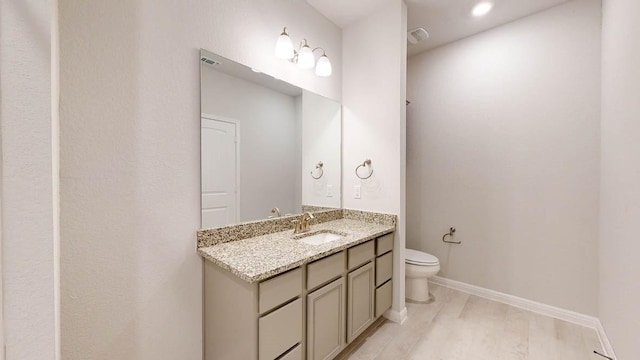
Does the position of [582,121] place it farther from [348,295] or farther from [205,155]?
[205,155]

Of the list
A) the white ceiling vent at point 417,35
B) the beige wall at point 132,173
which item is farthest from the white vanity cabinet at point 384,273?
the white ceiling vent at point 417,35

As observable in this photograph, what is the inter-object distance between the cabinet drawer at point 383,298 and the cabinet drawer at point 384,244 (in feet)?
0.96

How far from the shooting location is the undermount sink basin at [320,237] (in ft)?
6.26

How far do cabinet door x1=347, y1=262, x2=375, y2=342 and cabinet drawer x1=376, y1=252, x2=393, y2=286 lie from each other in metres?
0.07

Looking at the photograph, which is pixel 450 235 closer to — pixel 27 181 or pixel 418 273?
pixel 418 273

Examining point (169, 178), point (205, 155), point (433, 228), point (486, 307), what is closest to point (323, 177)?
point (205, 155)

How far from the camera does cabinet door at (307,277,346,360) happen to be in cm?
142

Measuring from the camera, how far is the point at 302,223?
1961 mm

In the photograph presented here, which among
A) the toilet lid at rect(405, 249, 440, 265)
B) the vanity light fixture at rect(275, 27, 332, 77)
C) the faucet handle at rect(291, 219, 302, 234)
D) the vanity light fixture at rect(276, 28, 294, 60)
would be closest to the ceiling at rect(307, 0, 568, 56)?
the vanity light fixture at rect(275, 27, 332, 77)

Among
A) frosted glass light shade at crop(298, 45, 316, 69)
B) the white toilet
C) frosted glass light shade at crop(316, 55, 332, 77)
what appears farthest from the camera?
the white toilet

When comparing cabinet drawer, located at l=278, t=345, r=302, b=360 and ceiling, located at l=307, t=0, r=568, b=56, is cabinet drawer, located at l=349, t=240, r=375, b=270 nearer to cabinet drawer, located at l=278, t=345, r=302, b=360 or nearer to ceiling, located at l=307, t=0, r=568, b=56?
cabinet drawer, located at l=278, t=345, r=302, b=360

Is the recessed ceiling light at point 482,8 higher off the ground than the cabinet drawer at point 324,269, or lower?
higher

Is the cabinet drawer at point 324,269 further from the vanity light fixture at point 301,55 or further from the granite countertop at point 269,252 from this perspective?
the vanity light fixture at point 301,55

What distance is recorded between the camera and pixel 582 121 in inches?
82.2
